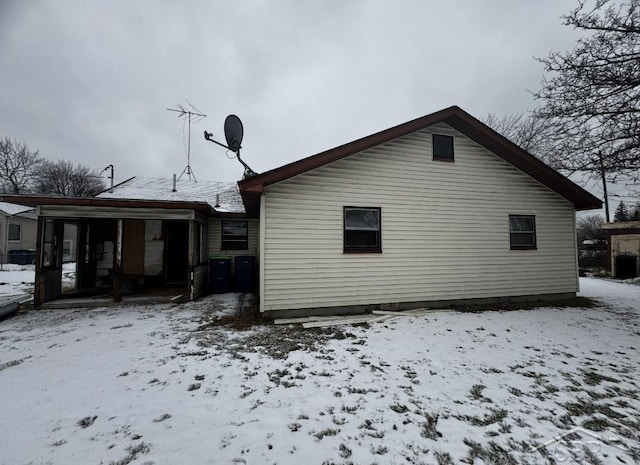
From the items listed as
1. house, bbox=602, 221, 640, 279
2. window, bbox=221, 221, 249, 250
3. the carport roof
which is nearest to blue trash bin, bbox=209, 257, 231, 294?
window, bbox=221, 221, 249, 250

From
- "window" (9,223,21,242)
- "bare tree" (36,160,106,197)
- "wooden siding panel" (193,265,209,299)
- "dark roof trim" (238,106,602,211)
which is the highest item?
"bare tree" (36,160,106,197)

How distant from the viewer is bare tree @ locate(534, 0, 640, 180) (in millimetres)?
5637

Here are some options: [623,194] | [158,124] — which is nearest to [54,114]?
[158,124]

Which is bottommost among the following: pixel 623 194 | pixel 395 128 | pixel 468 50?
pixel 623 194

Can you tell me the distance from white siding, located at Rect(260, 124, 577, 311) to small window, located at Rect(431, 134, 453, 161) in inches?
7.9

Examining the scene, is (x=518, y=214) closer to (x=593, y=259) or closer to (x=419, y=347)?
(x=419, y=347)

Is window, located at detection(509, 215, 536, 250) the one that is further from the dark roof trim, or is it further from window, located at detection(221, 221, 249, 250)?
window, located at detection(221, 221, 249, 250)

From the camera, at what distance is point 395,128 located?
662 centimetres

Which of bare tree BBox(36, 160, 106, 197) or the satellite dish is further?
bare tree BBox(36, 160, 106, 197)

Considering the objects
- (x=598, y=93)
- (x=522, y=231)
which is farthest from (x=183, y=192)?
(x=598, y=93)

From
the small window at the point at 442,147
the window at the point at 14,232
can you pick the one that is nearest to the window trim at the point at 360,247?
the small window at the point at 442,147

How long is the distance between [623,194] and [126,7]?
18383 mm

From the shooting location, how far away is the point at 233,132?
764cm

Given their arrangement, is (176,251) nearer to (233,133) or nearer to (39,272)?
(39,272)
